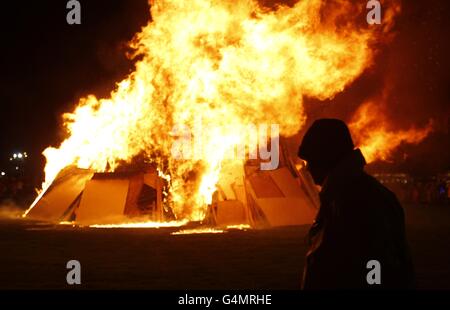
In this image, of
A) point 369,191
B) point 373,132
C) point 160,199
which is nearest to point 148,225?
point 160,199

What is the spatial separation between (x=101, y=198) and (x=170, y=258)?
10880 mm

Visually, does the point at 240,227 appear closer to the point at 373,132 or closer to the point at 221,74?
the point at 221,74

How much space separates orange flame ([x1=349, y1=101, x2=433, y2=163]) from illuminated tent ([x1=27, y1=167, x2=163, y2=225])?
8.14 meters

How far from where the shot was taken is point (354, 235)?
288 centimetres

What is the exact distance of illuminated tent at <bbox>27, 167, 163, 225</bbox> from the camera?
23.5 metres

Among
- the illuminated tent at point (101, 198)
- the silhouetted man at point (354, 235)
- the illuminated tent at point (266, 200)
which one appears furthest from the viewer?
the illuminated tent at point (101, 198)

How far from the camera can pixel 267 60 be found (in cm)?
2248

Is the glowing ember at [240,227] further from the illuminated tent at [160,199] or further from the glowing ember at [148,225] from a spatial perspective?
the glowing ember at [148,225]

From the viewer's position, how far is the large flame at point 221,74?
73.4 ft

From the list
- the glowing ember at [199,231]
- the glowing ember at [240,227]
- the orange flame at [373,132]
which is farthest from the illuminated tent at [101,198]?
the orange flame at [373,132]

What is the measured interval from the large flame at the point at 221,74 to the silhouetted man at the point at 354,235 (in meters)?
19.7

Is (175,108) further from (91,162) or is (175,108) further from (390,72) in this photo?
(390,72)

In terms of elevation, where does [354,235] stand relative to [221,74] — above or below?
below

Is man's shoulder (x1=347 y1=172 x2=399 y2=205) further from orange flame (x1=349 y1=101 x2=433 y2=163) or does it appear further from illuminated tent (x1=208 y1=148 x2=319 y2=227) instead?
orange flame (x1=349 y1=101 x2=433 y2=163)
